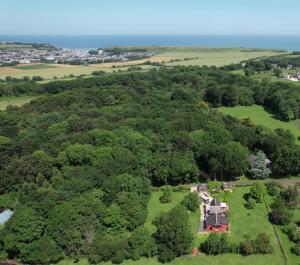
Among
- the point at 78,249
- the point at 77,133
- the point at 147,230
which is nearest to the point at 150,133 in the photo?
the point at 77,133

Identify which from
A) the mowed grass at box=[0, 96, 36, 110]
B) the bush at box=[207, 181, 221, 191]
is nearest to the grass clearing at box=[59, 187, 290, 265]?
the bush at box=[207, 181, 221, 191]

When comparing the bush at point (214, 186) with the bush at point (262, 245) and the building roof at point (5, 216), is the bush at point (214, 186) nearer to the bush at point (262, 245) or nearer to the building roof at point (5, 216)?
the bush at point (262, 245)

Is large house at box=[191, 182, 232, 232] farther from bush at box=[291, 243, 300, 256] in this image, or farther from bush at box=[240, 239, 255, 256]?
bush at box=[291, 243, 300, 256]

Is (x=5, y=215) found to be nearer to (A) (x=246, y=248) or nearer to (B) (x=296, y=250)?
(A) (x=246, y=248)

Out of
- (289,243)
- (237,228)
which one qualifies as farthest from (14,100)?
(289,243)

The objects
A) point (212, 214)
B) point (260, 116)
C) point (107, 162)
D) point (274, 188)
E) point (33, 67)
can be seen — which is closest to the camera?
point (212, 214)

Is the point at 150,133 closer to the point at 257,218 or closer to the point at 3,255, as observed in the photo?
the point at 257,218
